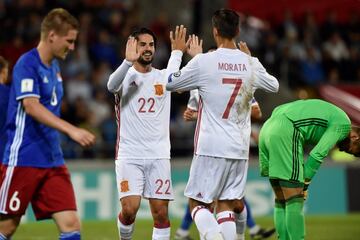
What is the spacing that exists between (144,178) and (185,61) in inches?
367

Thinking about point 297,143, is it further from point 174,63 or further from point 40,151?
point 40,151

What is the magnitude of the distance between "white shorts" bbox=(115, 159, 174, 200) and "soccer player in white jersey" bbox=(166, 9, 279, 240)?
33.4 inches

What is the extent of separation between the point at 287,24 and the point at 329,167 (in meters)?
4.83

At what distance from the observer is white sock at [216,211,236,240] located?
27.5 ft

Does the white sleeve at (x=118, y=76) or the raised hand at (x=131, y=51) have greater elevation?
the raised hand at (x=131, y=51)

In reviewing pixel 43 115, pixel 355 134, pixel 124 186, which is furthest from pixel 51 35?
pixel 355 134

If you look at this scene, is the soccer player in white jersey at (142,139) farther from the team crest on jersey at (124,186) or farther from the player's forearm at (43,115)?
the player's forearm at (43,115)

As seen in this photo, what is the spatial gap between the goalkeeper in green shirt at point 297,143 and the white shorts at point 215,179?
0.49 metres

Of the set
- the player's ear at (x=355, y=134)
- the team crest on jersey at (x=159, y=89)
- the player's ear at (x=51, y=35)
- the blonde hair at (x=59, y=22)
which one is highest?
the blonde hair at (x=59, y=22)

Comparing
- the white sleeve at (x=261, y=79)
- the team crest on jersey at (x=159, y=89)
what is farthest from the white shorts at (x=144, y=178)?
the white sleeve at (x=261, y=79)

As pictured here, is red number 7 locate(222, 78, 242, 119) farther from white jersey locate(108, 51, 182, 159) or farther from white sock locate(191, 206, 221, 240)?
white jersey locate(108, 51, 182, 159)

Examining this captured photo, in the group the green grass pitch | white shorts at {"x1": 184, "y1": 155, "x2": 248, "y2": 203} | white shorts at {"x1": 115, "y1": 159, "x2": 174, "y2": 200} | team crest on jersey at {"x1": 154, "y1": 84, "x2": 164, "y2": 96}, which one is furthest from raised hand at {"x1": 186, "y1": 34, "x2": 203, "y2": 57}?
the green grass pitch

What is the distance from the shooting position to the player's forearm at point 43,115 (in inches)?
272

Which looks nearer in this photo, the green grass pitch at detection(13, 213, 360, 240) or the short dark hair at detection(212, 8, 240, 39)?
the short dark hair at detection(212, 8, 240, 39)
